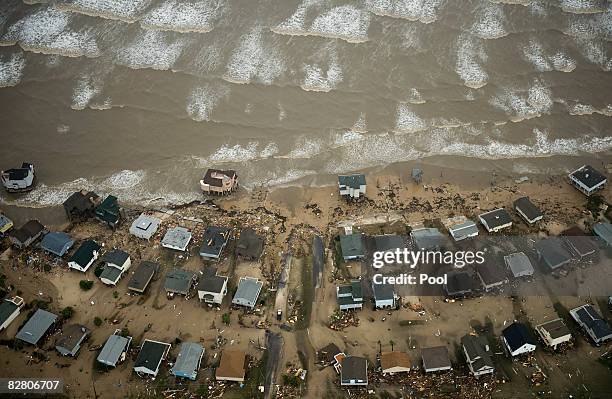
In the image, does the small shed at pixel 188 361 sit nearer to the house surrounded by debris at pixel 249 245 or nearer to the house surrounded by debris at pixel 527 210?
the house surrounded by debris at pixel 249 245

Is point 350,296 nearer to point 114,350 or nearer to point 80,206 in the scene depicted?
point 114,350

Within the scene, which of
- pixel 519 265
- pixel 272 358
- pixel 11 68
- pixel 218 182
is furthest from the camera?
pixel 11 68

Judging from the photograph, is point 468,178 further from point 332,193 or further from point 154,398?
point 154,398

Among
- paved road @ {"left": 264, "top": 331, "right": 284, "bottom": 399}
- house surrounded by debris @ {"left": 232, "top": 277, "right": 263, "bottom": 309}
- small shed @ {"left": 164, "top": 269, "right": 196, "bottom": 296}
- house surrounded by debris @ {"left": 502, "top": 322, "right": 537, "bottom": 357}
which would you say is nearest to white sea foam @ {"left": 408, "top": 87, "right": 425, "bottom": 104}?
house surrounded by debris @ {"left": 232, "top": 277, "right": 263, "bottom": 309}

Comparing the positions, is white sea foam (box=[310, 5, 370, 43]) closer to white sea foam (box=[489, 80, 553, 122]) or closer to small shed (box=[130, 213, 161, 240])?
white sea foam (box=[489, 80, 553, 122])

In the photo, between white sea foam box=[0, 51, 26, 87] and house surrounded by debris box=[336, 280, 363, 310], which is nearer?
house surrounded by debris box=[336, 280, 363, 310]

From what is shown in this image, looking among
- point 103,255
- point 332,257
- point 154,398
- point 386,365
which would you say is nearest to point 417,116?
point 332,257

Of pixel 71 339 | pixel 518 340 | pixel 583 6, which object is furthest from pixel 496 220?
pixel 583 6
